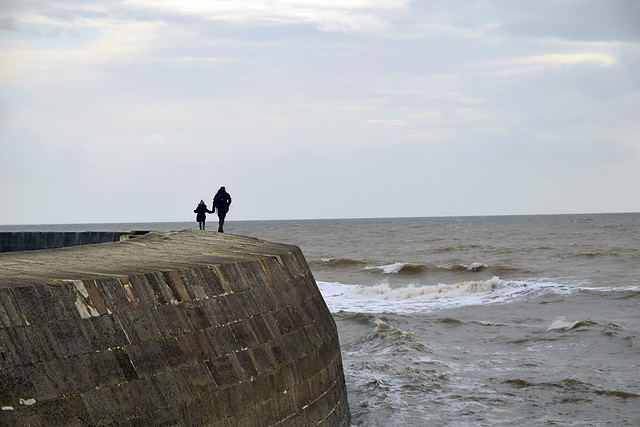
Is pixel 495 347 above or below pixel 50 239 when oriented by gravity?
below

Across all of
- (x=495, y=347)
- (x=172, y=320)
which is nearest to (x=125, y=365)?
(x=172, y=320)

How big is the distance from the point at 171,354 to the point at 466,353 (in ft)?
31.4

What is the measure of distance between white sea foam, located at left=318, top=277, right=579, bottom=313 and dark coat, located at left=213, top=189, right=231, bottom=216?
5.14 m

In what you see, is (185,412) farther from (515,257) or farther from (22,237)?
(515,257)

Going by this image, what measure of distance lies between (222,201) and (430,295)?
10340 mm

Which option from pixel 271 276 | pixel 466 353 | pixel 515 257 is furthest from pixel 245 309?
pixel 515 257

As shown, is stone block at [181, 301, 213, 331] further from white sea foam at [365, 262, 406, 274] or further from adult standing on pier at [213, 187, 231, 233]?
white sea foam at [365, 262, 406, 274]

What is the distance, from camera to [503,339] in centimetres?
1591

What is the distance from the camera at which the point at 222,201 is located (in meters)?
17.1

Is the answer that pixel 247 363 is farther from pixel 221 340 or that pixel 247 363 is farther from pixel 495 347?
pixel 495 347

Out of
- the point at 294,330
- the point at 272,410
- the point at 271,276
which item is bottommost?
the point at 272,410

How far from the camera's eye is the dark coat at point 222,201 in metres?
17.1

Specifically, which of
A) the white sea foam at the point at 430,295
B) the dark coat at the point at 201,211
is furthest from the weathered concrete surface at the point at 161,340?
the white sea foam at the point at 430,295

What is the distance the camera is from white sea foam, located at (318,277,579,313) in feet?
72.7
